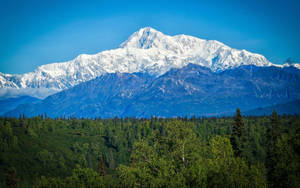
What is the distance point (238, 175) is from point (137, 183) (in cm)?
1850

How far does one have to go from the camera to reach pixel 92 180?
9050 centimetres

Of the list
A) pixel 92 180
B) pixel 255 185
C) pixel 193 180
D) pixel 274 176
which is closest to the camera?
pixel 255 185

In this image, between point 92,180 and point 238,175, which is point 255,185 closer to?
point 238,175

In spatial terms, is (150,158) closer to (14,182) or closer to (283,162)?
(283,162)

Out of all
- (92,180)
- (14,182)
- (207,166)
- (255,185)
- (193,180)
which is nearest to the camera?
(255,185)

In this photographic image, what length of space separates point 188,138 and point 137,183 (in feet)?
43.4

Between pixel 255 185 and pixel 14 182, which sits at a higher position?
pixel 255 185

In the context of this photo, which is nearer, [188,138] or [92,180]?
[188,138]

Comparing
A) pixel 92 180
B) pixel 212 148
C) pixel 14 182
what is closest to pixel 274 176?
pixel 212 148

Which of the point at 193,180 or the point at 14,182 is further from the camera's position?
the point at 14,182

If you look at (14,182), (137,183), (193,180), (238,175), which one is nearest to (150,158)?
(137,183)

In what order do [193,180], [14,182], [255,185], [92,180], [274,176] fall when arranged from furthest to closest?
[14,182] → [92,180] → [274,176] → [193,180] → [255,185]

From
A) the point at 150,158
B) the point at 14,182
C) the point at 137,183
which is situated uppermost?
the point at 150,158

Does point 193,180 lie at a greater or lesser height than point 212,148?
lesser
